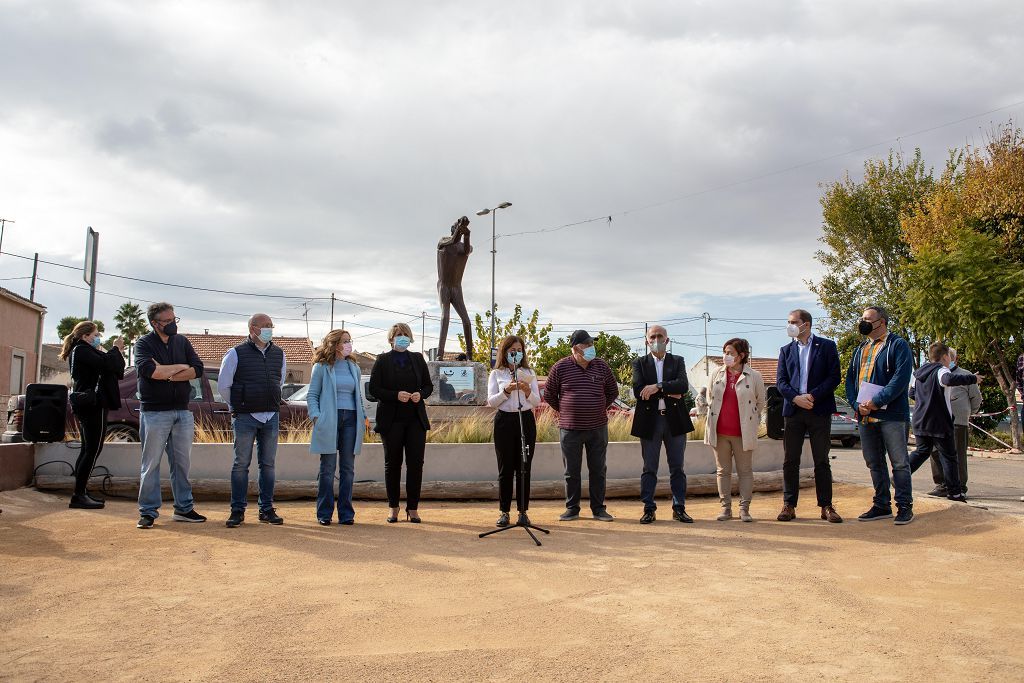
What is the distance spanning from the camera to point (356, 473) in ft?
31.2

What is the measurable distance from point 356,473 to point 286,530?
2.25 meters

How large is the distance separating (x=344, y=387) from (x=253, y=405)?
84cm

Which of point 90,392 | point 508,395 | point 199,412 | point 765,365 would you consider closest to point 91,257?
point 199,412

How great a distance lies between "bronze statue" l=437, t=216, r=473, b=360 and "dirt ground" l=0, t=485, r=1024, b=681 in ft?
24.5

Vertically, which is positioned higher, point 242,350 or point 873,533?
point 242,350

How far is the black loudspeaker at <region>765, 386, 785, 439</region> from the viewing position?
8.29 m

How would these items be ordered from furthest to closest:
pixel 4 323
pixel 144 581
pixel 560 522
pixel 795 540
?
Result: pixel 4 323 → pixel 560 522 → pixel 795 540 → pixel 144 581

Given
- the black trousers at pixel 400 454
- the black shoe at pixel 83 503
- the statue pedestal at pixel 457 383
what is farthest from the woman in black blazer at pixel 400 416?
the statue pedestal at pixel 457 383

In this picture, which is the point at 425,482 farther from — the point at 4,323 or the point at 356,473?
the point at 4,323

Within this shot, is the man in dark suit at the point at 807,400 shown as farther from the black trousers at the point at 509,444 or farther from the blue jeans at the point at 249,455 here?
the blue jeans at the point at 249,455

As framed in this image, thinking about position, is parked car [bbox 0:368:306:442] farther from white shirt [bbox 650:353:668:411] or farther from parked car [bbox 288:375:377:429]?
white shirt [bbox 650:353:668:411]

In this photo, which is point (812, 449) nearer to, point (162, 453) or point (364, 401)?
point (162, 453)

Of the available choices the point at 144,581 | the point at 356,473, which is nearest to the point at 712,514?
the point at 356,473

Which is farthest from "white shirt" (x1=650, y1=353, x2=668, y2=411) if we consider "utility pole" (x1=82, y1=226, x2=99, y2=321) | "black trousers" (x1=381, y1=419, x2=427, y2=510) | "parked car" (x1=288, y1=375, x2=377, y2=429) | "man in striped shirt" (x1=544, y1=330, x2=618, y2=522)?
"utility pole" (x1=82, y1=226, x2=99, y2=321)
